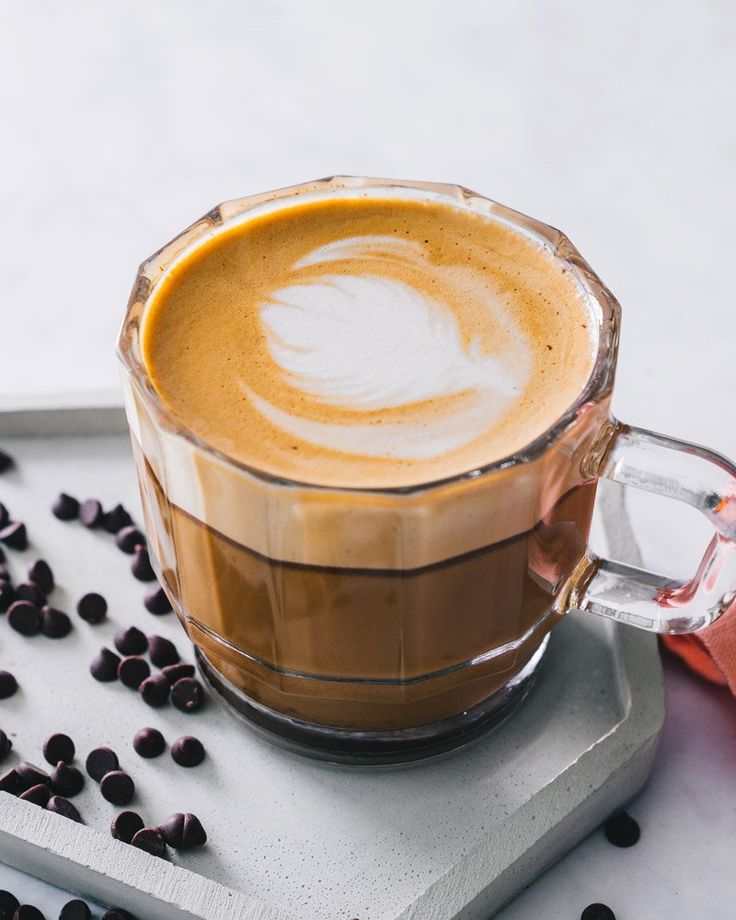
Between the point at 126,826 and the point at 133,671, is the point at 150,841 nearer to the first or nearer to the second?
the point at 126,826

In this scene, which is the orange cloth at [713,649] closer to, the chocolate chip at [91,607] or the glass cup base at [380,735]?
the glass cup base at [380,735]

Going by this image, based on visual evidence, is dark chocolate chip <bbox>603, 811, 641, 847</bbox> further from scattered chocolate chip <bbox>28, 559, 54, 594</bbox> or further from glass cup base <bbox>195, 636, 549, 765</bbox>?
scattered chocolate chip <bbox>28, 559, 54, 594</bbox>

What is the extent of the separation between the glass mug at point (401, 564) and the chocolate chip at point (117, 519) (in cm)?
28

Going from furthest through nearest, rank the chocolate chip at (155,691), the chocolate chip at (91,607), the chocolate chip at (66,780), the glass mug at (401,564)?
the chocolate chip at (91,607)
the chocolate chip at (155,691)
the chocolate chip at (66,780)
the glass mug at (401,564)

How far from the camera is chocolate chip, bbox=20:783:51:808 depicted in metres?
1.73

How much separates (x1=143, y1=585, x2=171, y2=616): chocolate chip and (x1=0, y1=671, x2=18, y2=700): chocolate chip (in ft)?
0.73

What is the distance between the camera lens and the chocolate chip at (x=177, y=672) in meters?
1.88

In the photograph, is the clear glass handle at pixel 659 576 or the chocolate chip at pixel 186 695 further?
the chocolate chip at pixel 186 695

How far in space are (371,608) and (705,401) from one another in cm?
116

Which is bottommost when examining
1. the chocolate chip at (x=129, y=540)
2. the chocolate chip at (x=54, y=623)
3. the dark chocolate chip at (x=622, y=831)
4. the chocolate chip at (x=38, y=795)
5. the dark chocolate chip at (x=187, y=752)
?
the dark chocolate chip at (x=622, y=831)

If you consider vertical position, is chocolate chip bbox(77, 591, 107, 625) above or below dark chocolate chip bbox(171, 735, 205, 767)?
above

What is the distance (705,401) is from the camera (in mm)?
2490

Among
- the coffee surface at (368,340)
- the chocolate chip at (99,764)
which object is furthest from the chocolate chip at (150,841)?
the coffee surface at (368,340)

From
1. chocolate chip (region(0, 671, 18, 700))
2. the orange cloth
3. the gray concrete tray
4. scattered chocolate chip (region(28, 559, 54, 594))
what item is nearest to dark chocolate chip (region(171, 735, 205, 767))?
the gray concrete tray
